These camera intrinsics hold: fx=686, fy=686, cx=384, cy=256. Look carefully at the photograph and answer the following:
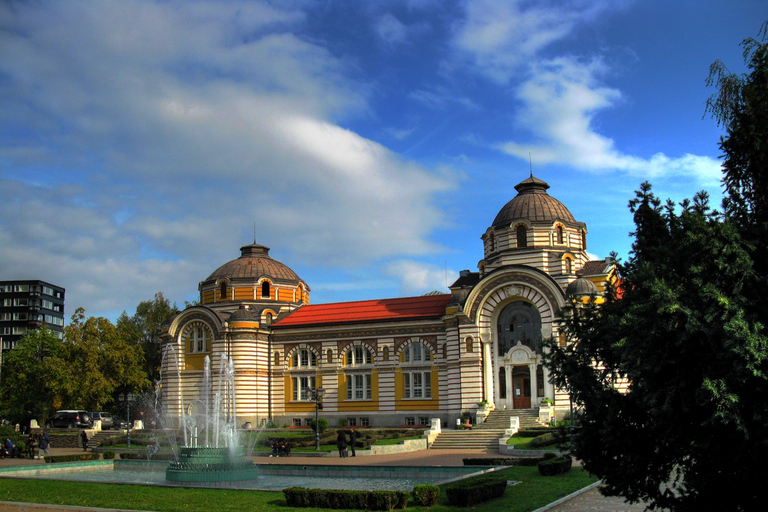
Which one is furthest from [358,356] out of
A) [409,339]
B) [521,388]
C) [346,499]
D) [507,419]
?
[346,499]

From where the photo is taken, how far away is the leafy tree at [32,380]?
162 ft

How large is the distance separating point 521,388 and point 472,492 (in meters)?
26.2

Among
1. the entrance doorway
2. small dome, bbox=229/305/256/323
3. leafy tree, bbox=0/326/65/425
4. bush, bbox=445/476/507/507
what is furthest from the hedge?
leafy tree, bbox=0/326/65/425

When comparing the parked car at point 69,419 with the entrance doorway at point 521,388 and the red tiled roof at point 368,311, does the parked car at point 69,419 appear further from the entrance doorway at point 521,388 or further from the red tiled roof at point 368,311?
the entrance doorway at point 521,388

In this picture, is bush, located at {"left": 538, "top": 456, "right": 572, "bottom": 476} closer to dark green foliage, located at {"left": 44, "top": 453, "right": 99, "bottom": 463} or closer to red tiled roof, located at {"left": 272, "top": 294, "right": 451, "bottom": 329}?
dark green foliage, located at {"left": 44, "top": 453, "right": 99, "bottom": 463}

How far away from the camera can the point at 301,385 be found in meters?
49.2

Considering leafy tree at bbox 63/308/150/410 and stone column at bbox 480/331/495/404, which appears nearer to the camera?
A: stone column at bbox 480/331/495/404

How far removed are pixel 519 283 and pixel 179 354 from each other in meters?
25.6

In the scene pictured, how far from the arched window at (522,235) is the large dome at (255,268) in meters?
20.2

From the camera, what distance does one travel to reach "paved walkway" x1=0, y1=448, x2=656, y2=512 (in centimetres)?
1616

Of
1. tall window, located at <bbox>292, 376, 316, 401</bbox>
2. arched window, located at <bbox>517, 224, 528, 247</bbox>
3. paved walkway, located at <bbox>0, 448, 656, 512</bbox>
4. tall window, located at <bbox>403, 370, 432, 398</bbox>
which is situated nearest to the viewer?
paved walkway, located at <bbox>0, 448, 656, 512</bbox>

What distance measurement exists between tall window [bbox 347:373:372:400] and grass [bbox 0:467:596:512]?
24.9 meters

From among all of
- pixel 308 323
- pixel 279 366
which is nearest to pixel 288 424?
pixel 279 366

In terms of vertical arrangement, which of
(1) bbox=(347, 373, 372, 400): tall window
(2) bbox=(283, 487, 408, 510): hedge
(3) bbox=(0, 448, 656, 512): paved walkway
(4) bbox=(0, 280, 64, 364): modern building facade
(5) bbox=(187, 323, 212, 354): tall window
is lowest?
(3) bbox=(0, 448, 656, 512): paved walkway
